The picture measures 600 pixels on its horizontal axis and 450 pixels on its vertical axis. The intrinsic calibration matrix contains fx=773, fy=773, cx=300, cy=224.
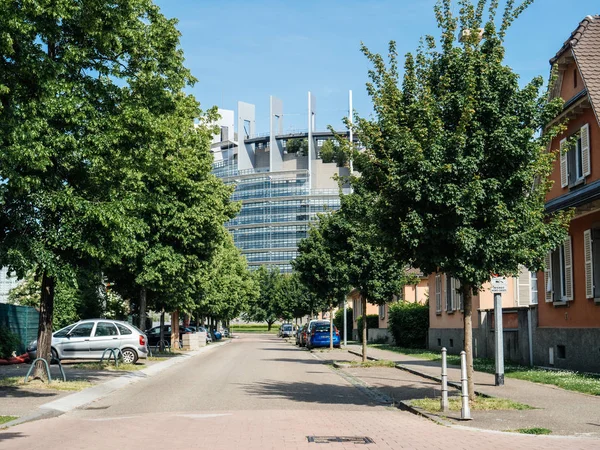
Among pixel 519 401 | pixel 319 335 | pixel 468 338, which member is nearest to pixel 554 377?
pixel 519 401

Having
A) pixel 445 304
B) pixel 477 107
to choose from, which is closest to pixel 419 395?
pixel 477 107

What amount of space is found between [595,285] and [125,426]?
562 inches

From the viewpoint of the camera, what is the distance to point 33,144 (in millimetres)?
15492

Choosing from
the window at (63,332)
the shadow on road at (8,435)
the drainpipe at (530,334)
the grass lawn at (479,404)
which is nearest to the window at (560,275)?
the drainpipe at (530,334)

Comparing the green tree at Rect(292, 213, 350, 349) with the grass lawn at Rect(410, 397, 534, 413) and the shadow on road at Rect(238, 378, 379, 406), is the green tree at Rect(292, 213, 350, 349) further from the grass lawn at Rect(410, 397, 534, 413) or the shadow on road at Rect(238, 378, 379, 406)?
the grass lawn at Rect(410, 397, 534, 413)

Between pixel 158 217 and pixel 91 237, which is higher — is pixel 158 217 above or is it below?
above

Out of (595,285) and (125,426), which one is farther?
(595,285)

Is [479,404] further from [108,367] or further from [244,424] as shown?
[108,367]

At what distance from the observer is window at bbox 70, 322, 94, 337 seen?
93.4 feet

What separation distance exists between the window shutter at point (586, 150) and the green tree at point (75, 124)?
1154 cm

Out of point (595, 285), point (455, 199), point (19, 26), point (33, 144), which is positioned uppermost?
point (19, 26)

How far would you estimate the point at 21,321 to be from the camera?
105 ft

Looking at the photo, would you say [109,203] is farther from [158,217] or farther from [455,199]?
[158,217]

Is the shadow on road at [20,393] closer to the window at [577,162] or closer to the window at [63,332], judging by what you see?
the window at [63,332]
